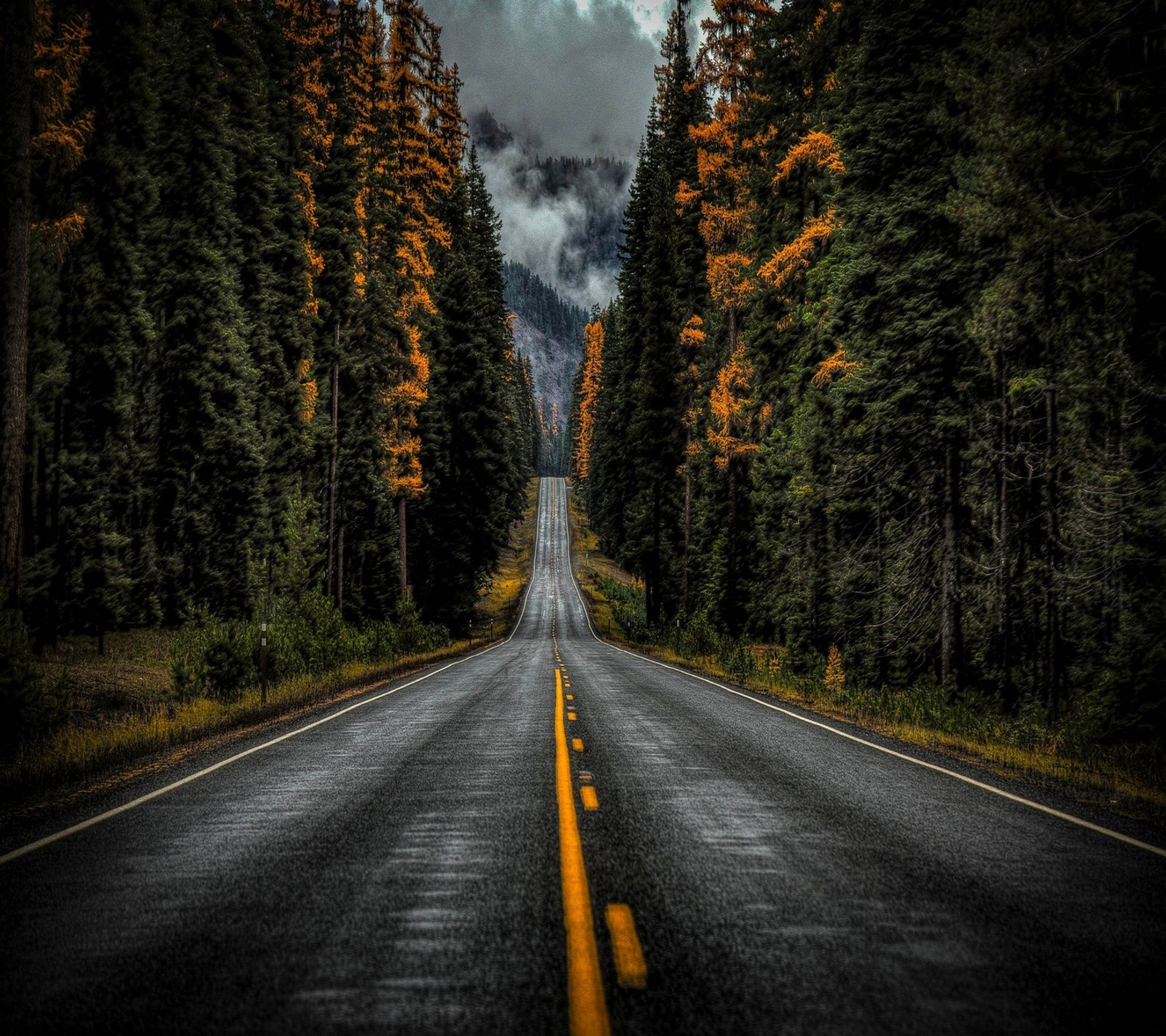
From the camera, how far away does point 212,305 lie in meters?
23.4

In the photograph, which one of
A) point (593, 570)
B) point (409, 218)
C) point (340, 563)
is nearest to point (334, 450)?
point (340, 563)

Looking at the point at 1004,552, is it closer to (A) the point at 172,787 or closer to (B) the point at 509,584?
(A) the point at 172,787

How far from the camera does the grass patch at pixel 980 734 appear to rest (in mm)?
8188

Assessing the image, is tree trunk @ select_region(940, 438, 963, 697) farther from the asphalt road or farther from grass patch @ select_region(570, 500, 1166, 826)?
the asphalt road

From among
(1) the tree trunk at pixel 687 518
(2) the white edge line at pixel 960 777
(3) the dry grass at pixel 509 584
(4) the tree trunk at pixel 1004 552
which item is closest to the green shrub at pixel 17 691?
(2) the white edge line at pixel 960 777

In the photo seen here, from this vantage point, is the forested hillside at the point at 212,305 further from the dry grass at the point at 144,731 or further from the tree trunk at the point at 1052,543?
the tree trunk at the point at 1052,543

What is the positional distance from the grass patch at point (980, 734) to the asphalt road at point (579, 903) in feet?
3.00

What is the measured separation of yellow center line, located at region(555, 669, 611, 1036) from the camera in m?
3.14

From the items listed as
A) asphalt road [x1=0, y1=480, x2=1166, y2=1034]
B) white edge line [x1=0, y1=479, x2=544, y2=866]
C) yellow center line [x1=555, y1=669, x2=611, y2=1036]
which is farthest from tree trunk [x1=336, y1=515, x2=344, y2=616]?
yellow center line [x1=555, y1=669, x2=611, y2=1036]

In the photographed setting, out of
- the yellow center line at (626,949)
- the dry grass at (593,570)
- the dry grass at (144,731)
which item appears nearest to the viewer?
the yellow center line at (626,949)

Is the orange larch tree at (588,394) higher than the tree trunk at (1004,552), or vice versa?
the orange larch tree at (588,394)

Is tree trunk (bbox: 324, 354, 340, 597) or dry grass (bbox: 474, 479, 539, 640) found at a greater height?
tree trunk (bbox: 324, 354, 340, 597)

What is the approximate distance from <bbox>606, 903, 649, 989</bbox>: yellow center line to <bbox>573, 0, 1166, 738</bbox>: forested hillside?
354 inches

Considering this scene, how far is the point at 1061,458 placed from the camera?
12625 mm
